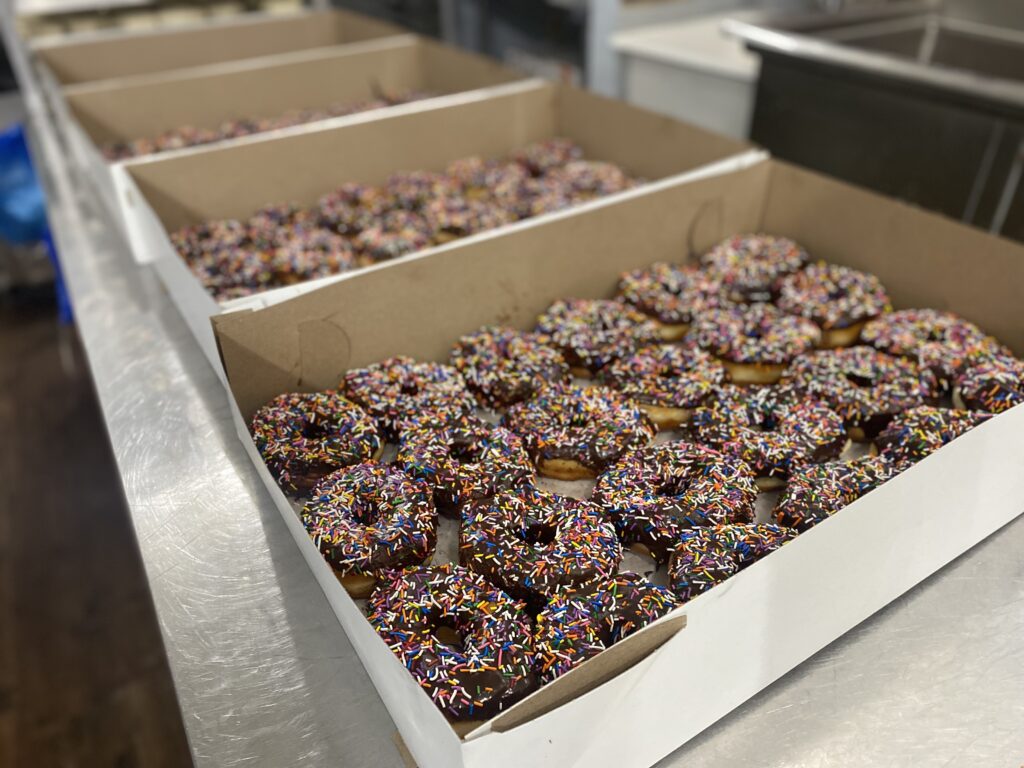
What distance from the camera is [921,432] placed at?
1.20m

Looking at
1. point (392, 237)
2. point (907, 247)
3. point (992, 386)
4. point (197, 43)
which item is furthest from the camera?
point (197, 43)

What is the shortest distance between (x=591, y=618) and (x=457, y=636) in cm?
17

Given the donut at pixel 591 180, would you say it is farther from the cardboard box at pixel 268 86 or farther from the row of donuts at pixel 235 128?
the row of donuts at pixel 235 128

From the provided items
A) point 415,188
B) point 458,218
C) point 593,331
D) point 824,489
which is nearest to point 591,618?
point 824,489

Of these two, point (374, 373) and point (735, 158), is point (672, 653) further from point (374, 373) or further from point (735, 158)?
point (735, 158)

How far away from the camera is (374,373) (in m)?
1.36

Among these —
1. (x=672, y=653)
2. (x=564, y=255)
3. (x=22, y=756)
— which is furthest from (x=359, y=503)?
(x=22, y=756)

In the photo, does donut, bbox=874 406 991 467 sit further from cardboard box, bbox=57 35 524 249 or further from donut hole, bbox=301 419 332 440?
cardboard box, bbox=57 35 524 249

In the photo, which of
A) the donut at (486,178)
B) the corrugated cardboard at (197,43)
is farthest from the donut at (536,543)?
the corrugated cardboard at (197,43)

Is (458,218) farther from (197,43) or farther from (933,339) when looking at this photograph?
(197,43)

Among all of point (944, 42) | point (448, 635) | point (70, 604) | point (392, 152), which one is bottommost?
point (70, 604)

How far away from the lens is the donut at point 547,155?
89.3 inches

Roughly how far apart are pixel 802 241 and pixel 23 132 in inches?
108

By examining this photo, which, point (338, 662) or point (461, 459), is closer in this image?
point (338, 662)
